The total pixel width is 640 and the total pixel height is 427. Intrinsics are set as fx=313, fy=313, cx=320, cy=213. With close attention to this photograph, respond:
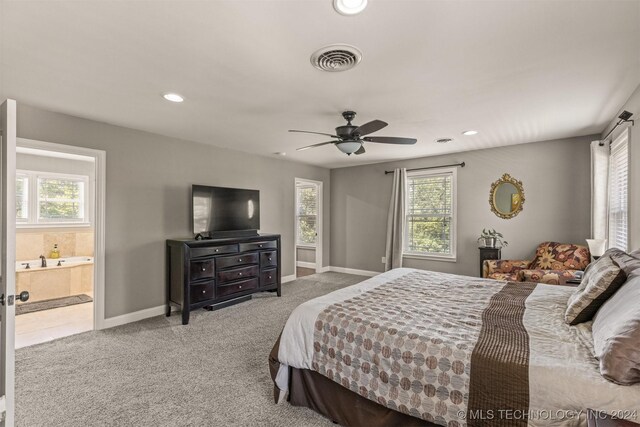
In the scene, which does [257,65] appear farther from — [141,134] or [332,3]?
[141,134]

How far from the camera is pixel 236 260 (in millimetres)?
4445

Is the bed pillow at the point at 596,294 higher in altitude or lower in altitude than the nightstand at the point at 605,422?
higher

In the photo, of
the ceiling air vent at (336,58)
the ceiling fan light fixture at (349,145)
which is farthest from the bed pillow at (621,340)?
the ceiling fan light fixture at (349,145)

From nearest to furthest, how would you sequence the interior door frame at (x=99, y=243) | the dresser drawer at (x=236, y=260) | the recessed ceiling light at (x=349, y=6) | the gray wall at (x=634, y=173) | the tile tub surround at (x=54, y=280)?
the recessed ceiling light at (x=349, y=6)
the gray wall at (x=634, y=173)
the interior door frame at (x=99, y=243)
the dresser drawer at (x=236, y=260)
the tile tub surround at (x=54, y=280)

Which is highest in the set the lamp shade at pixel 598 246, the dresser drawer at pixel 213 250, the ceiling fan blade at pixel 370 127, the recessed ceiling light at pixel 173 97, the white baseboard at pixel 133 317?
the recessed ceiling light at pixel 173 97

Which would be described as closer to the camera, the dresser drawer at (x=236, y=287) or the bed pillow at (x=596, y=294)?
the bed pillow at (x=596, y=294)

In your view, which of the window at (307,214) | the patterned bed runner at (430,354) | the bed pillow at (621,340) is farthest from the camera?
the window at (307,214)

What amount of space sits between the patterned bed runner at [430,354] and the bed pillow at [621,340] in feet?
0.96

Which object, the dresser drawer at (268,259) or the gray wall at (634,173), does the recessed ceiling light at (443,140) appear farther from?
the dresser drawer at (268,259)

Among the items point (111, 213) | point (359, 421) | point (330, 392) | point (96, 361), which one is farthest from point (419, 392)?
point (111, 213)

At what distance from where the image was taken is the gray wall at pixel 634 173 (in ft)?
8.91

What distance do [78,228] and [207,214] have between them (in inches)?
135

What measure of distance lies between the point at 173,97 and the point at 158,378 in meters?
2.43

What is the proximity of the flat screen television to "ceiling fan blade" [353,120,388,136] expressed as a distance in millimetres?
2451
